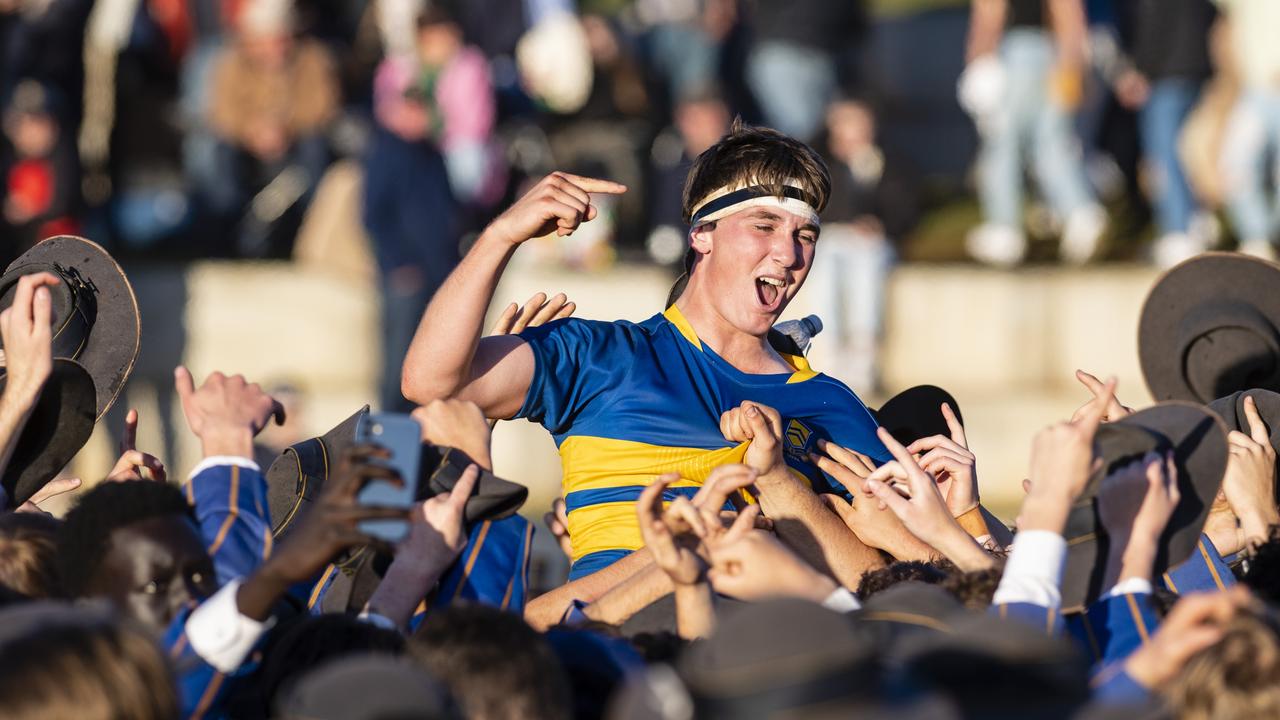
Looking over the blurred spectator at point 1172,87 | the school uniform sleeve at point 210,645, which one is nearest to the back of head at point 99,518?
the school uniform sleeve at point 210,645

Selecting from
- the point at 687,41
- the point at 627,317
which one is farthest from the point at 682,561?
the point at 687,41

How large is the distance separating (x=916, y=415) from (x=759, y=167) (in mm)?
1129

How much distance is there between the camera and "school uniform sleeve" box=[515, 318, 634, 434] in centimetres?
487

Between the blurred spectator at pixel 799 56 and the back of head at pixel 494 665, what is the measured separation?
26.9 ft

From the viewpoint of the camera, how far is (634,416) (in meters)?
4.93

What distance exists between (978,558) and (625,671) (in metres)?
0.99

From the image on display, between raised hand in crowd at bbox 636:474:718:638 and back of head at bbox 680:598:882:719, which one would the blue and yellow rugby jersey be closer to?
raised hand in crowd at bbox 636:474:718:638

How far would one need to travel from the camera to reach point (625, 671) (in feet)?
12.1

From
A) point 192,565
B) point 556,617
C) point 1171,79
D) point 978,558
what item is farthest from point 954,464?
point 1171,79

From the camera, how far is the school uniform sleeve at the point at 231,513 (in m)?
3.88

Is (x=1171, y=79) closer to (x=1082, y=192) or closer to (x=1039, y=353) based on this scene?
(x=1082, y=192)

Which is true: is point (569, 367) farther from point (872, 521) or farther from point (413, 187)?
point (413, 187)

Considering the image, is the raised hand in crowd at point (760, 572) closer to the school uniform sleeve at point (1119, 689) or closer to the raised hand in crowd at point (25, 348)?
the school uniform sleeve at point (1119, 689)

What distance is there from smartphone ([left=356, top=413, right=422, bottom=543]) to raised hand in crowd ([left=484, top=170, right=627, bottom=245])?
2.48 feet
